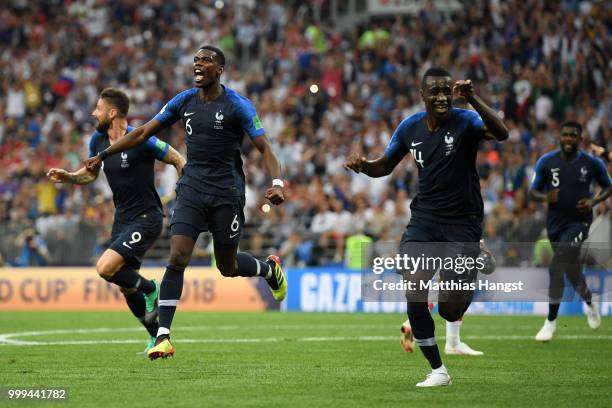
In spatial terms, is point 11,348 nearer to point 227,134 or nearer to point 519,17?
point 227,134

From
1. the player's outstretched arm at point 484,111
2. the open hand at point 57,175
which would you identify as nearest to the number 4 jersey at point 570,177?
the player's outstretched arm at point 484,111

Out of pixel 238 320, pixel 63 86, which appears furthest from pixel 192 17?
pixel 238 320

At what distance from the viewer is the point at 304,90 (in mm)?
28625

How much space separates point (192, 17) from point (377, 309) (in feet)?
46.9

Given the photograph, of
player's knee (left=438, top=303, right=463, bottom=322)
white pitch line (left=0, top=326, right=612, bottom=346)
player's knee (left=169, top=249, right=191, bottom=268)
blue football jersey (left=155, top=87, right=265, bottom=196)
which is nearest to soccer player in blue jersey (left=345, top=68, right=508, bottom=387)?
player's knee (left=438, top=303, right=463, bottom=322)

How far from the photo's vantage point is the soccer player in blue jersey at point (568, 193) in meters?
15.0

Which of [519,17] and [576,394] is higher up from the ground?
[519,17]

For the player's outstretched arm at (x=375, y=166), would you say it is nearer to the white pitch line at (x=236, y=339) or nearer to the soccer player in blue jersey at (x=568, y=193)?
the white pitch line at (x=236, y=339)

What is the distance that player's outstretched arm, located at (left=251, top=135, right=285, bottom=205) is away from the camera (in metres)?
9.86

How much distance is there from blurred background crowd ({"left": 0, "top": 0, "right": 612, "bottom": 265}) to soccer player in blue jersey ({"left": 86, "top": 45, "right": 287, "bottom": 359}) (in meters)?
11.6

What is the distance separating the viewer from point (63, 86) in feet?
105

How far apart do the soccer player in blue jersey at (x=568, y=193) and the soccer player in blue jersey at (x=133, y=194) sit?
18.0 feet

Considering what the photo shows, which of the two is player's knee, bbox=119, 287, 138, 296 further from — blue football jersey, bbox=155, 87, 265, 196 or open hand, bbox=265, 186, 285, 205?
open hand, bbox=265, 186, 285, 205

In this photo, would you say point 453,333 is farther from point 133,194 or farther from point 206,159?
point 133,194
